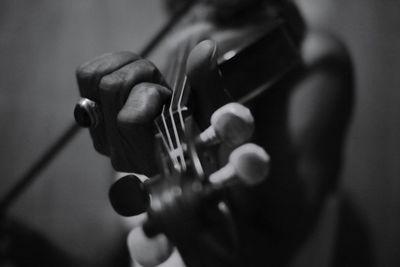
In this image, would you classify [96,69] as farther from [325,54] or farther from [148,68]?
[325,54]

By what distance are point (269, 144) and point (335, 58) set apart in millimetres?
210

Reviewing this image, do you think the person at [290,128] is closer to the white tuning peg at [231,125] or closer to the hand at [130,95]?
the hand at [130,95]

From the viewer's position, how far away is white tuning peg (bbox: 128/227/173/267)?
0.22 metres

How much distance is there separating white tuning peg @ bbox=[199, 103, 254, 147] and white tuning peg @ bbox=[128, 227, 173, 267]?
→ 0.21 feet

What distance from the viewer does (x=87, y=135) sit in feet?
3.27

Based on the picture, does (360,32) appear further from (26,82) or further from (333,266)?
(26,82)

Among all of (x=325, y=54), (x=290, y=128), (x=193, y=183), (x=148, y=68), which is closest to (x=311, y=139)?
(x=290, y=128)

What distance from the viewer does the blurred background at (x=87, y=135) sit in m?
0.78

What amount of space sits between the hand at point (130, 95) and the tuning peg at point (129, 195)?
66 mm

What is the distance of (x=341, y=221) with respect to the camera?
79cm

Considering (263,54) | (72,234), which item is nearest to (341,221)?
(263,54)

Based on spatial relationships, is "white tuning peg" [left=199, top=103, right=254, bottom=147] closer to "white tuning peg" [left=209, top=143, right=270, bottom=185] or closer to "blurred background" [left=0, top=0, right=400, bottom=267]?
"white tuning peg" [left=209, top=143, right=270, bottom=185]

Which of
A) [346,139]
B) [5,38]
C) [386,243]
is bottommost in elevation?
[386,243]

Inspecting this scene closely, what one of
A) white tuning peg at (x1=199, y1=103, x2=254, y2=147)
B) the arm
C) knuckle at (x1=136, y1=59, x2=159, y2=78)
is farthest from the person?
white tuning peg at (x1=199, y1=103, x2=254, y2=147)
